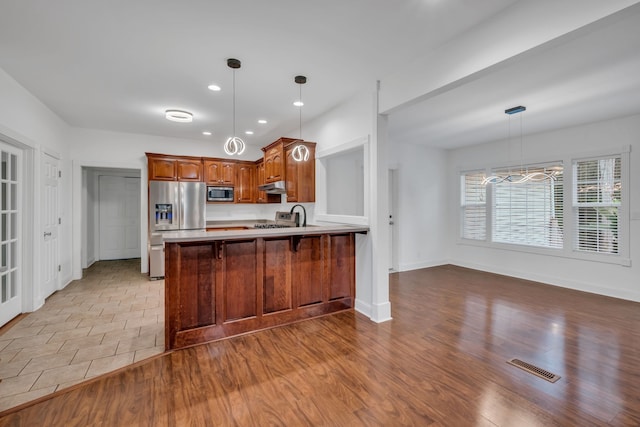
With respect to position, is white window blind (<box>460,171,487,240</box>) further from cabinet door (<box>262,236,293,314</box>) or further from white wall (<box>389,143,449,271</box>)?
cabinet door (<box>262,236,293,314</box>)

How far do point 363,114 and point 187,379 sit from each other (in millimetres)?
3208

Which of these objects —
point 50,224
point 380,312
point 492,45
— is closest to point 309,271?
point 380,312

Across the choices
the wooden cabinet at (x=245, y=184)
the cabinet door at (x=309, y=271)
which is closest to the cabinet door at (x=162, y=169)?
the wooden cabinet at (x=245, y=184)

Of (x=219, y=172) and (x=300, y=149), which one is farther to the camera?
(x=219, y=172)

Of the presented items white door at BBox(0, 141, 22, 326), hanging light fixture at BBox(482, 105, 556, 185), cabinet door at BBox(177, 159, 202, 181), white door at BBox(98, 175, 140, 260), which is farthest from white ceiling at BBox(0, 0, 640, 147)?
white door at BBox(98, 175, 140, 260)

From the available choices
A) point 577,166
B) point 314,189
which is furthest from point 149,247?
point 577,166

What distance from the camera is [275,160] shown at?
492cm

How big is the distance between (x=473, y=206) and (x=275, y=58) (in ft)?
17.3

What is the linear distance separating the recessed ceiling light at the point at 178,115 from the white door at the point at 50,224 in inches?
67.5

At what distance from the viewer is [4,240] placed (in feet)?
10.7

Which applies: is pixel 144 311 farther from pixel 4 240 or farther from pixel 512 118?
pixel 512 118

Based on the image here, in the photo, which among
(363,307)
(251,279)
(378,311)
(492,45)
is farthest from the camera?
(363,307)

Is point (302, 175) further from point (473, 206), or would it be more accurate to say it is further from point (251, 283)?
point (473, 206)

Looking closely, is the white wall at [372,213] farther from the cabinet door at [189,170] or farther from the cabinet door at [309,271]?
the cabinet door at [189,170]
